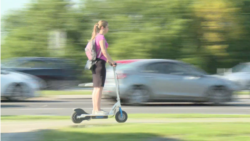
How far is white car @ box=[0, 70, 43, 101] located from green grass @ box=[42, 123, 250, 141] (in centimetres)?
802

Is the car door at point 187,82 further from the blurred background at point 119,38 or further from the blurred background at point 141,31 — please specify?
the blurred background at point 141,31

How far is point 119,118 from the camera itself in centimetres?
853

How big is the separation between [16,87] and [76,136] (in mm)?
9095

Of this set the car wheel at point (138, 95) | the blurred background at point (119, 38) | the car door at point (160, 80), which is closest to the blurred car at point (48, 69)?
the blurred background at point (119, 38)

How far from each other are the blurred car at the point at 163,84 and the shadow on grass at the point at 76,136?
22.2 feet

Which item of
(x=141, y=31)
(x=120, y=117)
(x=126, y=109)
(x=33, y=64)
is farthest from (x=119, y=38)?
(x=120, y=117)

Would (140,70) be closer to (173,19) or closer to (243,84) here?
(243,84)

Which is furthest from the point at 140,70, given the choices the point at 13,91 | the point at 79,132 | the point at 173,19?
the point at 173,19

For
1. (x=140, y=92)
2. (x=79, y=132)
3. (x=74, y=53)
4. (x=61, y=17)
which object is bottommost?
(x=79, y=132)

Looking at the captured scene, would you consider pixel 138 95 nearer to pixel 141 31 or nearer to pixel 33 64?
pixel 33 64

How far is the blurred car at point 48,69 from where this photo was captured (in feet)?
65.5

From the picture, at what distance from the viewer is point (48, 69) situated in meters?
20.3

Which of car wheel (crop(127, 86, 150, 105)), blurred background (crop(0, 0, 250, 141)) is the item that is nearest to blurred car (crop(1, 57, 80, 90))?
blurred background (crop(0, 0, 250, 141))

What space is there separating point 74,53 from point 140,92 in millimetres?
16048
